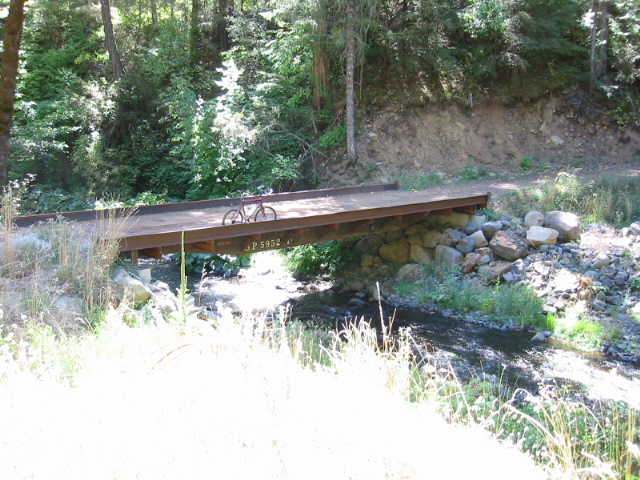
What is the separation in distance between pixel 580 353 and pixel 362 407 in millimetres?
7699

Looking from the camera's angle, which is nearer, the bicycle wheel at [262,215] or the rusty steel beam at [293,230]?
the rusty steel beam at [293,230]

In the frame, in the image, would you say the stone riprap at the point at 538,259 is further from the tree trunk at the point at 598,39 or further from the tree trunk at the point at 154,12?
the tree trunk at the point at 154,12

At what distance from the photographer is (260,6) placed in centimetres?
1930

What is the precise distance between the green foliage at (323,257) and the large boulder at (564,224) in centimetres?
490

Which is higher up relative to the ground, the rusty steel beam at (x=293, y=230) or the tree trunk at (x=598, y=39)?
the tree trunk at (x=598, y=39)

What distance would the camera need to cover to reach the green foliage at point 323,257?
15266mm

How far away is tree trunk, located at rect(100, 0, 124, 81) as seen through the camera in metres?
19.5

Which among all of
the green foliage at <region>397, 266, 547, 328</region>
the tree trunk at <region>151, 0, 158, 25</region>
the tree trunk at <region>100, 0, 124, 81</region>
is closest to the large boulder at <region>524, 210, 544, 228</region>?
the green foliage at <region>397, 266, 547, 328</region>

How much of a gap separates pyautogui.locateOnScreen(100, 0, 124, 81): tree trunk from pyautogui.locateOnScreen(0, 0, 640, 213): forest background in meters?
0.05

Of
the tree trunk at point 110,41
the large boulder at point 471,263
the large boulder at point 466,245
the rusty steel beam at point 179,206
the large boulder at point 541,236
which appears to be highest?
the tree trunk at point 110,41

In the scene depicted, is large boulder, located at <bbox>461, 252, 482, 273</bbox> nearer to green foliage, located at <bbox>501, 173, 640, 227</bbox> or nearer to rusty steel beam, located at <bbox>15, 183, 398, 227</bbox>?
green foliage, located at <bbox>501, 173, 640, 227</bbox>

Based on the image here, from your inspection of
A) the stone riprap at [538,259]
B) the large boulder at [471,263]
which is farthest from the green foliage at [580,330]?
the large boulder at [471,263]

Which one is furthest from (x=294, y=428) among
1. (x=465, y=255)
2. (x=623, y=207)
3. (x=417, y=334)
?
(x=623, y=207)

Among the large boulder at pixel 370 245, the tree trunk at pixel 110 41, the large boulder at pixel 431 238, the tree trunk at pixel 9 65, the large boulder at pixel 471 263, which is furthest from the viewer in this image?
the tree trunk at pixel 110 41
